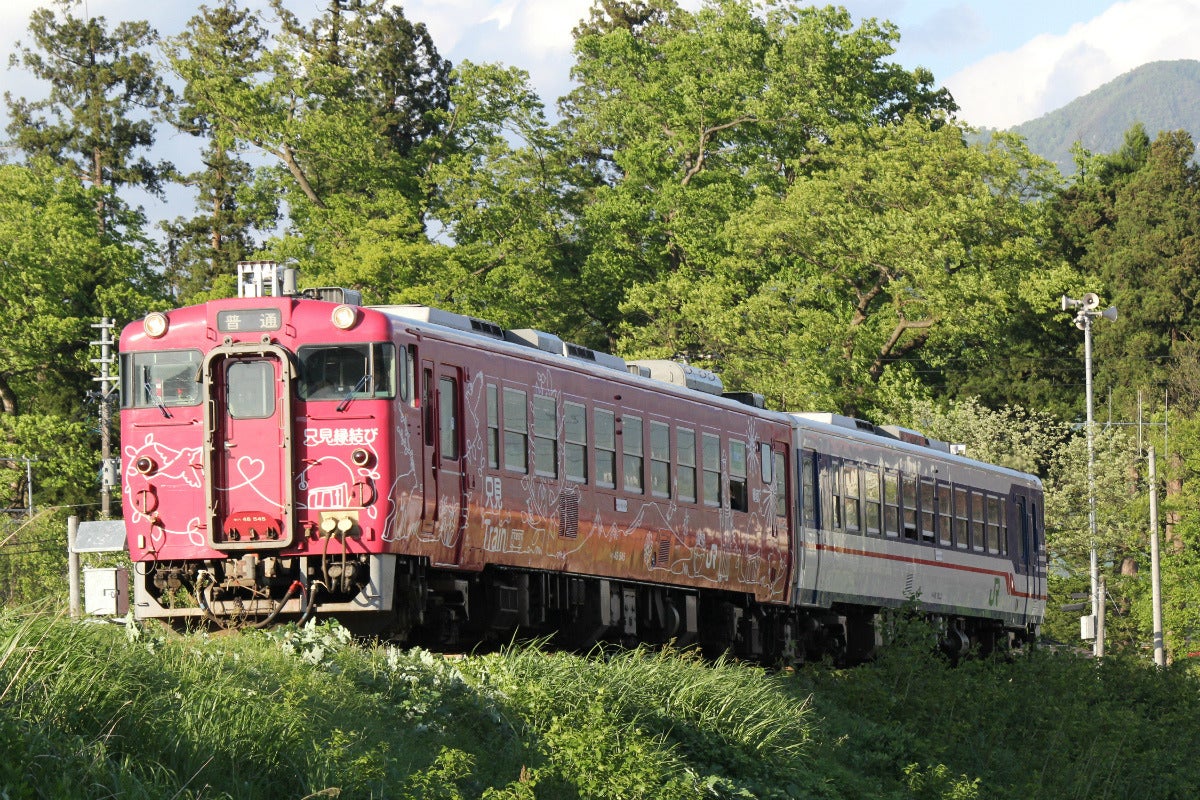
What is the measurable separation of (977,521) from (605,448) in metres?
11.2

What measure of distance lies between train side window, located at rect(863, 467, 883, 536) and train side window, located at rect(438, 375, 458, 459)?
9.94 m

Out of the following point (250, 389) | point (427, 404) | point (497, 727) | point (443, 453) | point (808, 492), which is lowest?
point (497, 727)

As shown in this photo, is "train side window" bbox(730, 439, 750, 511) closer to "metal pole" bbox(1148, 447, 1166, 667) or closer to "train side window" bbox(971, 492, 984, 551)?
"train side window" bbox(971, 492, 984, 551)

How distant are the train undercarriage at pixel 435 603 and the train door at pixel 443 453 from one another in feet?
1.21

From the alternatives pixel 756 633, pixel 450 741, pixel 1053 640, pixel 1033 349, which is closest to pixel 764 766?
pixel 450 741

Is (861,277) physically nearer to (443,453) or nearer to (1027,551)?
(1027,551)

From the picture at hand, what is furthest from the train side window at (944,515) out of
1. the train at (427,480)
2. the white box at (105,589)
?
the white box at (105,589)

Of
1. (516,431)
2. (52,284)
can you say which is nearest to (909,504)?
(516,431)

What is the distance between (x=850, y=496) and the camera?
24.6 m

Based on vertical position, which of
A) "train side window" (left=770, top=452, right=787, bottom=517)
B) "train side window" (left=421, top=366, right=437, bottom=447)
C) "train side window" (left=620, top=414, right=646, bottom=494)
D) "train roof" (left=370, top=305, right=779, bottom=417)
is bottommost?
"train side window" (left=770, top=452, right=787, bottom=517)

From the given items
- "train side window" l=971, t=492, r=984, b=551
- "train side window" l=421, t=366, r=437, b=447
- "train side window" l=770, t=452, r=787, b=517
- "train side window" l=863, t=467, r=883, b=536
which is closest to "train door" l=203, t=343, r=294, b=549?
"train side window" l=421, t=366, r=437, b=447

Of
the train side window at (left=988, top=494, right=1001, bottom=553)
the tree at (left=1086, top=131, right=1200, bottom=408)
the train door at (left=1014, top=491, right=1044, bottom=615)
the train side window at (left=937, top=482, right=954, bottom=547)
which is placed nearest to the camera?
the train side window at (left=937, top=482, right=954, bottom=547)

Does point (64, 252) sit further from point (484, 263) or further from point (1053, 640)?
point (1053, 640)

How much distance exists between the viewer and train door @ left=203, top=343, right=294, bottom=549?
15352 mm
